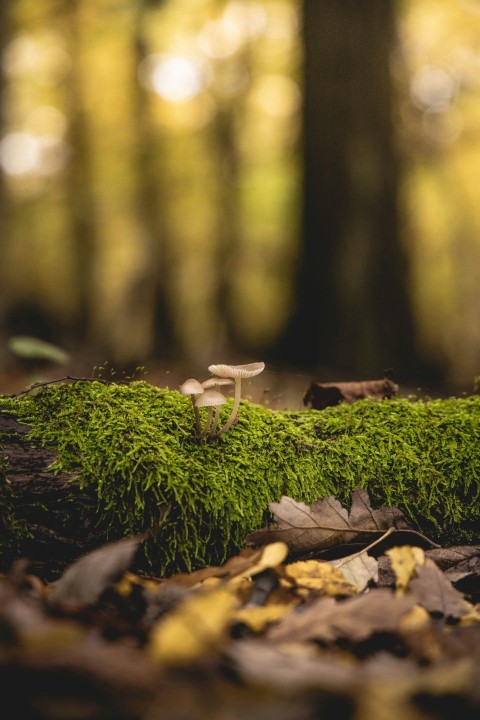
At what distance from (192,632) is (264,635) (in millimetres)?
377

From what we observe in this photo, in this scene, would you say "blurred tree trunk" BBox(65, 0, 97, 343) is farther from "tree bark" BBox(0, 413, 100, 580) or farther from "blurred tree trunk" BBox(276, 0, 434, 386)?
"tree bark" BBox(0, 413, 100, 580)

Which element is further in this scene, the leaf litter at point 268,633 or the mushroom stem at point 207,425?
the mushroom stem at point 207,425

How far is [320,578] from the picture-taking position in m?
1.70

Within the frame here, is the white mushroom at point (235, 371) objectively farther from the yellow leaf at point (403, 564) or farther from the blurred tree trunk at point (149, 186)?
the blurred tree trunk at point (149, 186)

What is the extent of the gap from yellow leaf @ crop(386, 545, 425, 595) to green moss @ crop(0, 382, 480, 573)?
42 cm

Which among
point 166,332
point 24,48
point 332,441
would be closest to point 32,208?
point 24,48

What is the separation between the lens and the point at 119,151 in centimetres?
1647

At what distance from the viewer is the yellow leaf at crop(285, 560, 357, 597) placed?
1647mm

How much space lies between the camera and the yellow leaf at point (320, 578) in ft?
5.41

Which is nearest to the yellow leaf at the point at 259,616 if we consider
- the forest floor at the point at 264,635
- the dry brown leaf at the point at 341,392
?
the forest floor at the point at 264,635

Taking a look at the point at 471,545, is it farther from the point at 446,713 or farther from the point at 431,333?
the point at 431,333

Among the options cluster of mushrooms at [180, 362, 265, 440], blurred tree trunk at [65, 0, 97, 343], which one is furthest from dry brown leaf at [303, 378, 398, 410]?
blurred tree trunk at [65, 0, 97, 343]

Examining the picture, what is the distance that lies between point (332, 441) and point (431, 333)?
555 cm

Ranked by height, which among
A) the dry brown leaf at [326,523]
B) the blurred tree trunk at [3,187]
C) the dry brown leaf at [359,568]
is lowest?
the dry brown leaf at [359,568]
